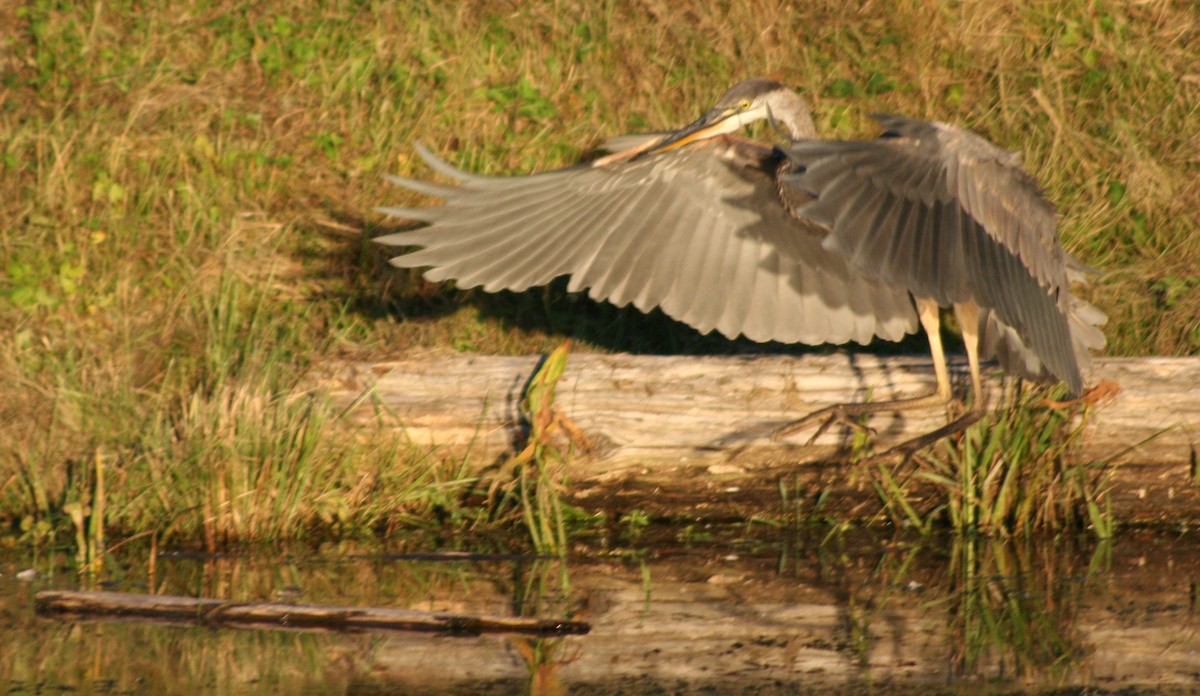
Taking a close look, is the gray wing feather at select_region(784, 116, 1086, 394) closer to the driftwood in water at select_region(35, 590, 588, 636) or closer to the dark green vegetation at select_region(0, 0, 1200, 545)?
the driftwood in water at select_region(35, 590, 588, 636)

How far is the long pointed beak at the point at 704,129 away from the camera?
4.55 meters

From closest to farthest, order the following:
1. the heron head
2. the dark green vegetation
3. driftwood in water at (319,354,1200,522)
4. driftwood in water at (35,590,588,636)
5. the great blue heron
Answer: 1. driftwood in water at (35,590,588,636)
2. the great blue heron
3. driftwood in water at (319,354,1200,522)
4. the dark green vegetation
5. the heron head

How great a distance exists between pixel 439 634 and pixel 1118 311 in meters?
3.24


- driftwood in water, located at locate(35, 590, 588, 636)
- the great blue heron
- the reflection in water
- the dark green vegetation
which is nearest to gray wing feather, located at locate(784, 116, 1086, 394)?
the great blue heron

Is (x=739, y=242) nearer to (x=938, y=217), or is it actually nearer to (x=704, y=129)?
(x=704, y=129)

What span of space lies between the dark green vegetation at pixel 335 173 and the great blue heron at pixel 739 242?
0.73 metres

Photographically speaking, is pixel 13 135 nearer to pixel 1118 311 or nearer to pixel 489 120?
pixel 489 120

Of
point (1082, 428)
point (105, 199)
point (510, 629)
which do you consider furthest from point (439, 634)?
point (105, 199)

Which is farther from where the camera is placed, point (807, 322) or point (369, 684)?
point (807, 322)

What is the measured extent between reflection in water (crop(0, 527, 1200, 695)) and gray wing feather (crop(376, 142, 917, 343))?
2.29ft

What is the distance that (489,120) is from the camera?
20.6 feet

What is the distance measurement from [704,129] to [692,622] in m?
1.69

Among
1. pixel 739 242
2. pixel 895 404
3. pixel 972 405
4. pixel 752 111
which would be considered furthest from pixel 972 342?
pixel 752 111

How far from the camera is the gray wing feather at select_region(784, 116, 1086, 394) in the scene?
361 cm
